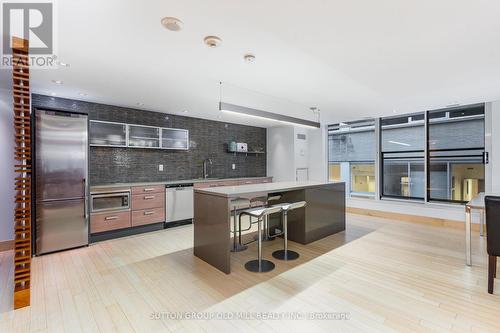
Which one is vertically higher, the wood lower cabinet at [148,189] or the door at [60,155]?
the door at [60,155]

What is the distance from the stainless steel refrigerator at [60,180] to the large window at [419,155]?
615 centimetres

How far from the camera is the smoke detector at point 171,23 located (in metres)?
1.90

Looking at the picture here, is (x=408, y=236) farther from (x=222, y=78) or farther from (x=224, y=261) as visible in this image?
(x=222, y=78)

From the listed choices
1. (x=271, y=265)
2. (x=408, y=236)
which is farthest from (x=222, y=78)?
(x=408, y=236)

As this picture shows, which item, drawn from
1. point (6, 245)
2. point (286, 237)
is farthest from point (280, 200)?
point (6, 245)

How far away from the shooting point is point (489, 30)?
2.05 m

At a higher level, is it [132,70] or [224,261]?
[132,70]

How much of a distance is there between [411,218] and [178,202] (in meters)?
5.09

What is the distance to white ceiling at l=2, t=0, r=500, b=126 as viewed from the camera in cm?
180

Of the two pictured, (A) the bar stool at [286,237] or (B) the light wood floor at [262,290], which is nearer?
(B) the light wood floor at [262,290]

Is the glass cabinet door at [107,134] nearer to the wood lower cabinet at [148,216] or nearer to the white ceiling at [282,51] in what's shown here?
the white ceiling at [282,51]

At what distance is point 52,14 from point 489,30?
357cm

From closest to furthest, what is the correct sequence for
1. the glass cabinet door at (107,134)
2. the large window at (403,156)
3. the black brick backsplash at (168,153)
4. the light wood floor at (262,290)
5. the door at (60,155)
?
the light wood floor at (262,290)
the door at (60,155)
the glass cabinet door at (107,134)
the black brick backsplash at (168,153)
the large window at (403,156)

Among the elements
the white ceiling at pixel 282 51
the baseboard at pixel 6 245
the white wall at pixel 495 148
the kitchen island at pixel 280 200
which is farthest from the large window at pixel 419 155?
the baseboard at pixel 6 245
